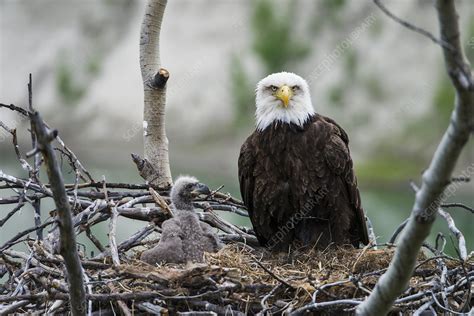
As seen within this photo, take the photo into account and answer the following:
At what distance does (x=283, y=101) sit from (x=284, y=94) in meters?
0.04

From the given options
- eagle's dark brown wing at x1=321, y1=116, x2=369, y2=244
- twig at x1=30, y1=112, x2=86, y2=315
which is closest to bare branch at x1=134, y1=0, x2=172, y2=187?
eagle's dark brown wing at x1=321, y1=116, x2=369, y2=244

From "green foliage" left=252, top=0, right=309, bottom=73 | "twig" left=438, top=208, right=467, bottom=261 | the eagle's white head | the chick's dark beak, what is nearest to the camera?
"twig" left=438, top=208, right=467, bottom=261

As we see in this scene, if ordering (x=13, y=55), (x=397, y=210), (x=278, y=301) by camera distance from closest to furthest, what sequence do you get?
(x=278, y=301), (x=397, y=210), (x=13, y=55)

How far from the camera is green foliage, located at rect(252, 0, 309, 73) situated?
31.9 meters

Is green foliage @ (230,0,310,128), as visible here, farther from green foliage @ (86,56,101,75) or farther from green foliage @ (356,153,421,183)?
green foliage @ (86,56,101,75)

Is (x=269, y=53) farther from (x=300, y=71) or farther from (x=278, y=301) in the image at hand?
(x=278, y=301)

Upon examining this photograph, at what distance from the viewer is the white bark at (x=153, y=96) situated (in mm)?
5309

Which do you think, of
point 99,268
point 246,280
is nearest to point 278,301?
point 246,280

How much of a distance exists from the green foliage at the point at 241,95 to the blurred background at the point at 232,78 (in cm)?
5

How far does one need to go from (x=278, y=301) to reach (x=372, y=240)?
162 centimetres

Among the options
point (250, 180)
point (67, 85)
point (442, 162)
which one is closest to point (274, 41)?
point (67, 85)

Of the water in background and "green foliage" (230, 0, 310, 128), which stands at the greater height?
"green foliage" (230, 0, 310, 128)

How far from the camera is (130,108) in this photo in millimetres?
32219

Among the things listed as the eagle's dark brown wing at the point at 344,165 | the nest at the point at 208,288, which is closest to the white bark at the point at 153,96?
the eagle's dark brown wing at the point at 344,165
